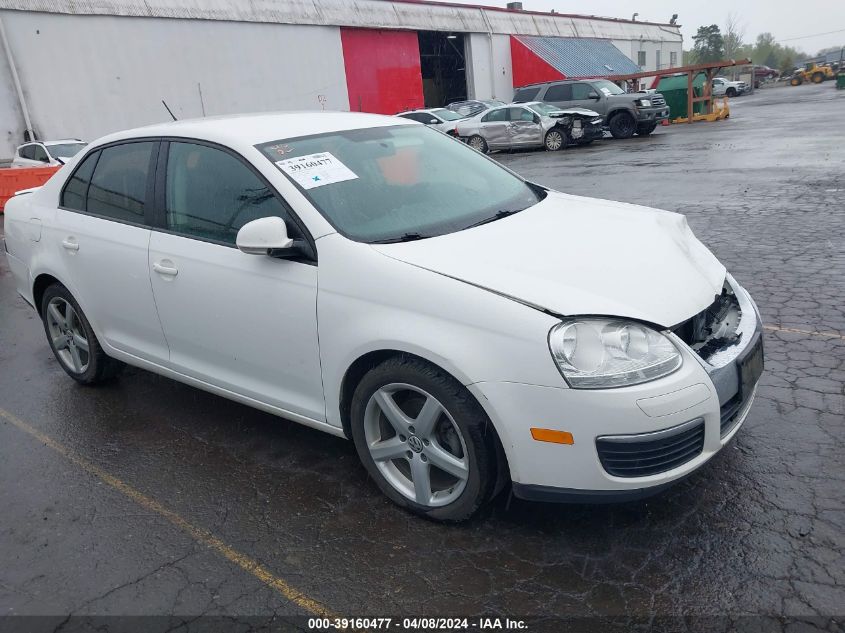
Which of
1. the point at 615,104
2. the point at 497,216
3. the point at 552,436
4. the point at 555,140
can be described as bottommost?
the point at 555,140

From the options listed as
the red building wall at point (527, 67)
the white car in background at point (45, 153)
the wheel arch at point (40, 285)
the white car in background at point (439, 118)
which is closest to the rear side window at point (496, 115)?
the white car in background at point (439, 118)

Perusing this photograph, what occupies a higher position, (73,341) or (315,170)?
(315,170)

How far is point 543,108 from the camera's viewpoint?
21.3m

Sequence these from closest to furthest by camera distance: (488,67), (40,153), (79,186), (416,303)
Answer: (416,303) → (79,186) → (40,153) → (488,67)

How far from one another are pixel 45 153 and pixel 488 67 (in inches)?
1019

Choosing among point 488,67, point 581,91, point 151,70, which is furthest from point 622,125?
point 488,67

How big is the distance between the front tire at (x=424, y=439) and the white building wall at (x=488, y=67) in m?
35.6

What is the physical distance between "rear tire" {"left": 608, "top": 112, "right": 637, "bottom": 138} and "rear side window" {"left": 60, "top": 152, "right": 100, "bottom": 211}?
1983 centimetres

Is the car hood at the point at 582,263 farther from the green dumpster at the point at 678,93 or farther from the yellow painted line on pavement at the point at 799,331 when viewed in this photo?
the green dumpster at the point at 678,93

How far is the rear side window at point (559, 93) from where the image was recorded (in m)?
22.7

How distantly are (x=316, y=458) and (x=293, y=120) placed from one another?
1.82 metres

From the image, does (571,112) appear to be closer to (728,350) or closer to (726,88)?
(728,350)

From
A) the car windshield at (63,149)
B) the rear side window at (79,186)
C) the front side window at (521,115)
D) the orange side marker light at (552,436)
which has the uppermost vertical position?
the rear side window at (79,186)

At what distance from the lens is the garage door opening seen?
120 feet
